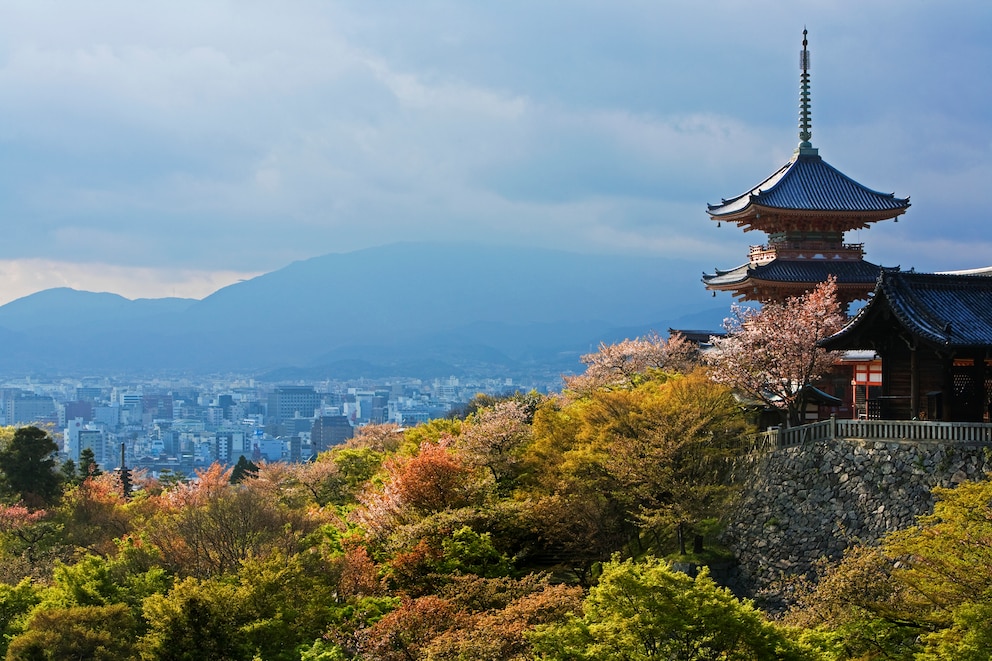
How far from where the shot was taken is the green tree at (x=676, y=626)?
16766 mm

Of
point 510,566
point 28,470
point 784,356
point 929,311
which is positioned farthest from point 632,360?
point 28,470

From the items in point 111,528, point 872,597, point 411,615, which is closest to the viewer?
point 872,597

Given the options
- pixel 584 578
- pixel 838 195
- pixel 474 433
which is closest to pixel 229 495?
pixel 474 433

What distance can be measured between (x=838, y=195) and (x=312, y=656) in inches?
1058

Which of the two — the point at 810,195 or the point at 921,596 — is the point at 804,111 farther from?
the point at 921,596

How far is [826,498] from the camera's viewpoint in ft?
85.6

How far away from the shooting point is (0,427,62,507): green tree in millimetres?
41281

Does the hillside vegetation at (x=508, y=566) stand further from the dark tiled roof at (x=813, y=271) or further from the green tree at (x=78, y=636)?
the dark tiled roof at (x=813, y=271)

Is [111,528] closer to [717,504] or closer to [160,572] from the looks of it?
[160,572]

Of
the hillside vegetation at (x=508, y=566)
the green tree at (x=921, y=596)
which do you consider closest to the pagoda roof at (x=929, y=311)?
the hillside vegetation at (x=508, y=566)

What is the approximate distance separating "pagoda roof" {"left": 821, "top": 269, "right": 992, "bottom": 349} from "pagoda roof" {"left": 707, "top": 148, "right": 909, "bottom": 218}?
11.6m

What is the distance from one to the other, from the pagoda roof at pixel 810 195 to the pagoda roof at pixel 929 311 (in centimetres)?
1161

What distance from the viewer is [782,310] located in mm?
33219

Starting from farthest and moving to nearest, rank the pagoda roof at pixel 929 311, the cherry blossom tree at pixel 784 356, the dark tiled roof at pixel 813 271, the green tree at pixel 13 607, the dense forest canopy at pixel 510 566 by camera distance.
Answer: the dark tiled roof at pixel 813 271 → the cherry blossom tree at pixel 784 356 → the green tree at pixel 13 607 → the pagoda roof at pixel 929 311 → the dense forest canopy at pixel 510 566
